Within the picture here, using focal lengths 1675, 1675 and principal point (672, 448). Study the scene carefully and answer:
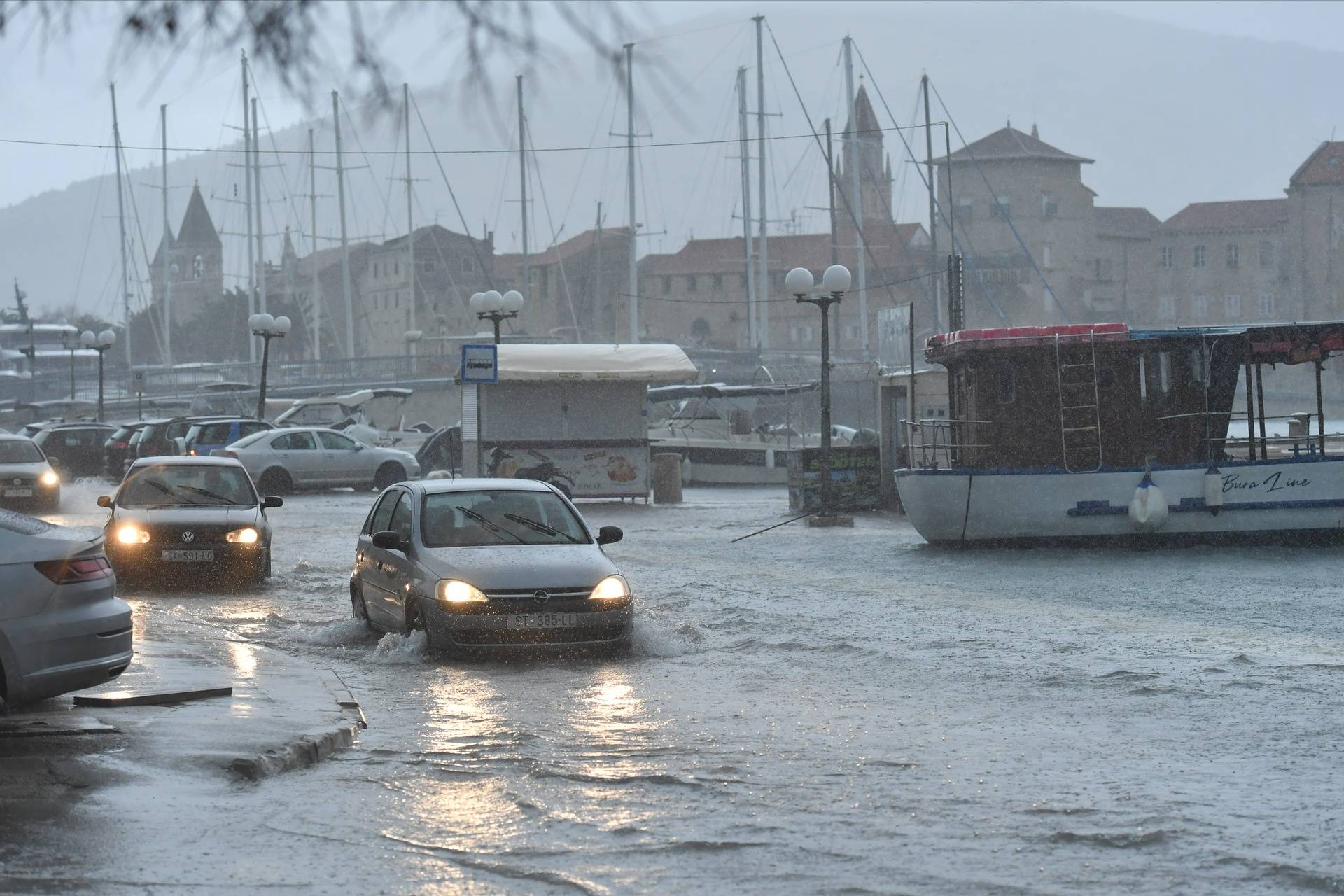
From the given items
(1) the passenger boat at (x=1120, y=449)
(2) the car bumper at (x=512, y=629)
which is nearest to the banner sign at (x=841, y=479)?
(1) the passenger boat at (x=1120, y=449)

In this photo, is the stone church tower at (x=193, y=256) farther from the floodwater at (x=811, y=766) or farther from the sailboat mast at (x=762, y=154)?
the floodwater at (x=811, y=766)

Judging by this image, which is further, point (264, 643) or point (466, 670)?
point (264, 643)

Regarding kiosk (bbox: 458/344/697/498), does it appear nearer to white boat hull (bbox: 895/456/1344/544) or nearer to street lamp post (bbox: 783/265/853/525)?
street lamp post (bbox: 783/265/853/525)

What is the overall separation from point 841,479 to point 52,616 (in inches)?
876

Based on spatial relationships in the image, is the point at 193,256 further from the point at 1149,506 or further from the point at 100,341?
the point at 1149,506

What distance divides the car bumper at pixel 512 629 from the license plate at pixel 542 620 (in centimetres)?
1

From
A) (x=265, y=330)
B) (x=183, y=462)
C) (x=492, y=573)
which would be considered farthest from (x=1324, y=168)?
(x=492, y=573)

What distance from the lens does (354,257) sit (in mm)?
139875

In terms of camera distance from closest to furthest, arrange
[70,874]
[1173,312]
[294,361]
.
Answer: [70,874] < [294,361] < [1173,312]

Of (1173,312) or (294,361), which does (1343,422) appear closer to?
(1173,312)

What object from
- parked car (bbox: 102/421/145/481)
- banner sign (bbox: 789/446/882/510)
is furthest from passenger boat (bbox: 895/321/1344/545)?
parked car (bbox: 102/421/145/481)

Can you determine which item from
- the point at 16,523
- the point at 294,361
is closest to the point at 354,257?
the point at 294,361

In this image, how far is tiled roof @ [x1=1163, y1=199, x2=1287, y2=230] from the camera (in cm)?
12975

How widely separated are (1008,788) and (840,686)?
143 inches
